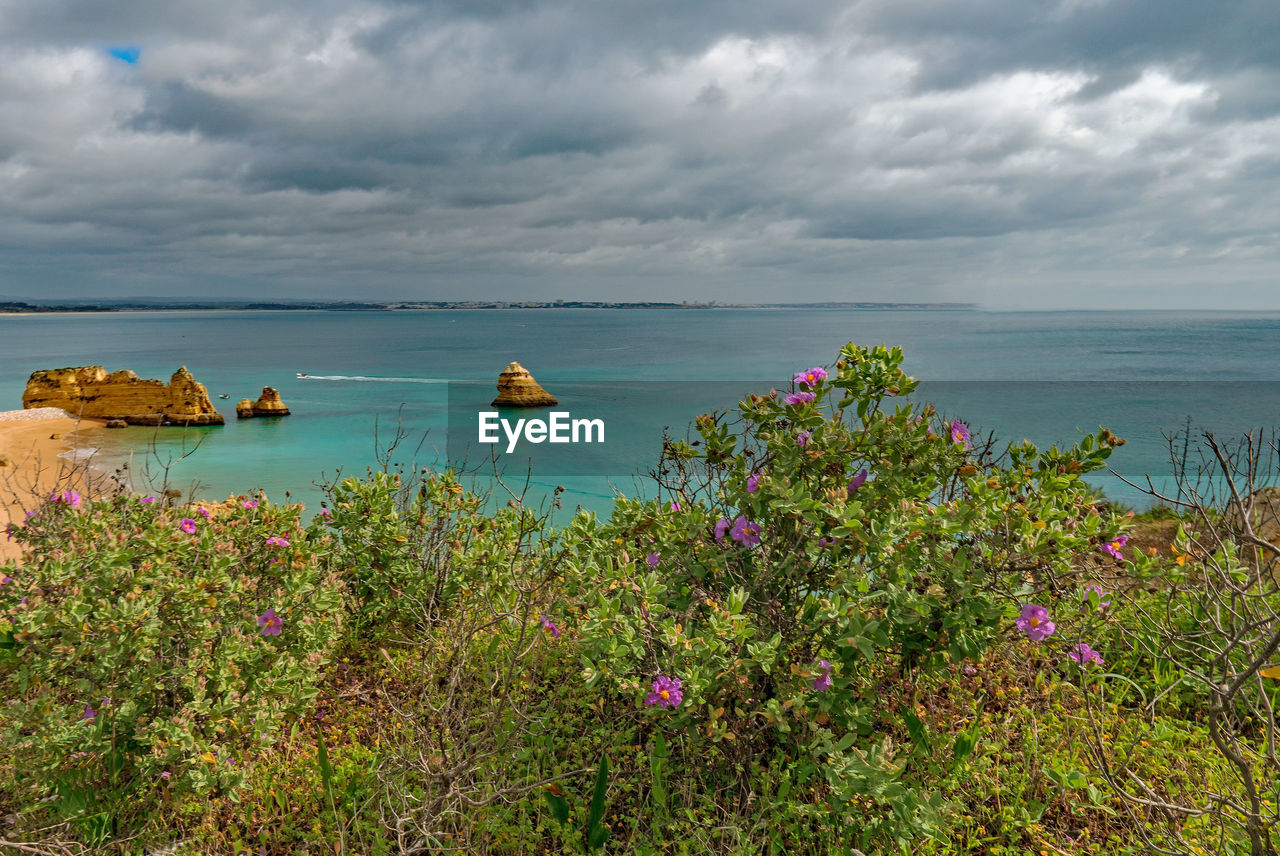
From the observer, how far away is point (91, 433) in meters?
32.1

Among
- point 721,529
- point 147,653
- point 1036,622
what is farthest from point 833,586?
point 147,653

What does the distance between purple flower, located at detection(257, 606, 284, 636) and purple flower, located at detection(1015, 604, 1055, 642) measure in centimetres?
366

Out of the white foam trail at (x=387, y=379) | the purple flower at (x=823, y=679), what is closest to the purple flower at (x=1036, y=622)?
the purple flower at (x=823, y=679)

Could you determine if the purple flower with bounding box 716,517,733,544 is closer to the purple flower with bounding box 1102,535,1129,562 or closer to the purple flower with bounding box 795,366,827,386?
the purple flower with bounding box 795,366,827,386

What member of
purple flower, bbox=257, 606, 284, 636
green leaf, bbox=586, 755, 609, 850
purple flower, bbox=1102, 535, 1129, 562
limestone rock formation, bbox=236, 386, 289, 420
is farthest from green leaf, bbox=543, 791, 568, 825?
limestone rock formation, bbox=236, 386, 289, 420

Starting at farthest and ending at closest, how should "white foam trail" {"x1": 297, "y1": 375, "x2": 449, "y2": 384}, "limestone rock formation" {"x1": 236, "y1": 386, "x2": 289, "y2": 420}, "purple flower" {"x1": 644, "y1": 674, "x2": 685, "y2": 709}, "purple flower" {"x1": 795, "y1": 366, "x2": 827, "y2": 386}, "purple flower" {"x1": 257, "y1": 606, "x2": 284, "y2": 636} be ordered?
"white foam trail" {"x1": 297, "y1": 375, "x2": 449, "y2": 384}
"limestone rock formation" {"x1": 236, "y1": 386, "x2": 289, "y2": 420}
"purple flower" {"x1": 257, "y1": 606, "x2": 284, "y2": 636}
"purple flower" {"x1": 795, "y1": 366, "x2": 827, "y2": 386}
"purple flower" {"x1": 644, "y1": 674, "x2": 685, "y2": 709}

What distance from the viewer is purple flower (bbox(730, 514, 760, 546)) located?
10.7 feet

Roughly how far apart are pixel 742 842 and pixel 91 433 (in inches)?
1533

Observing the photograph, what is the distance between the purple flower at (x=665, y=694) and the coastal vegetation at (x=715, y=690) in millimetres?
15

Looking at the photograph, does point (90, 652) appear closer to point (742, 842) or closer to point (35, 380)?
point (742, 842)

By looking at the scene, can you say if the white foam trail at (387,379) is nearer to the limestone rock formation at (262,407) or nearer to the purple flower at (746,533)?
the limestone rock formation at (262,407)

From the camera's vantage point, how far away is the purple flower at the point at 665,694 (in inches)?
108

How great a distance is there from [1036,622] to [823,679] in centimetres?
94

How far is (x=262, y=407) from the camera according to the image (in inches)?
1533
